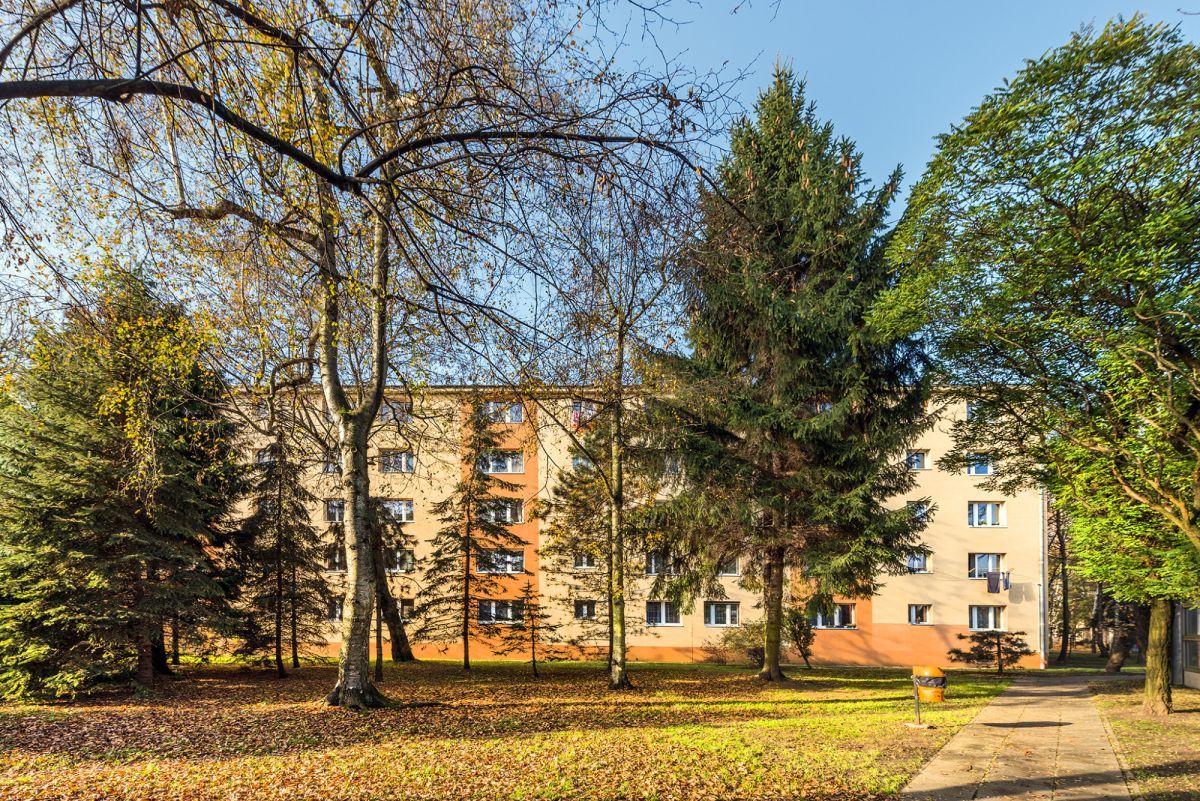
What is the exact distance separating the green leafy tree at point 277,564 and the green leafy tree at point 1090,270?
16.2 m

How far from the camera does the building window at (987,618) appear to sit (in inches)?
1196

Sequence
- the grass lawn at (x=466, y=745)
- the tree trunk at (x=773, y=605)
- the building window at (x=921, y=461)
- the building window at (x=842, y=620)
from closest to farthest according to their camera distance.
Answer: the grass lawn at (x=466, y=745), the tree trunk at (x=773, y=605), the building window at (x=842, y=620), the building window at (x=921, y=461)

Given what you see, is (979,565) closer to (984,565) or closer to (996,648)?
(984,565)

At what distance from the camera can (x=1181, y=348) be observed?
35.1ft

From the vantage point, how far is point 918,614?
30469 mm

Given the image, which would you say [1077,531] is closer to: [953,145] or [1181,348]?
[1181,348]

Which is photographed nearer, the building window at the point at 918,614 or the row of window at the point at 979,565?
the building window at the point at 918,614

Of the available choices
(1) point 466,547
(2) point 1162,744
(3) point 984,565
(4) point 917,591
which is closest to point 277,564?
(1) point 466,547

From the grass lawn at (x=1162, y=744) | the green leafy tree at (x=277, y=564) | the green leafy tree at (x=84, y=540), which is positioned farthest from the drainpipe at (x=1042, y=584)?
the green leafy tree at (x=84, y=540)

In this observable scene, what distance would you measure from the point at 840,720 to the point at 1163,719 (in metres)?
6.12

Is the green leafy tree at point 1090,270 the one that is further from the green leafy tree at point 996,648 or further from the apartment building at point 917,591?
the apartment building at point 917,591

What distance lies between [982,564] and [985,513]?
2240 millimetres

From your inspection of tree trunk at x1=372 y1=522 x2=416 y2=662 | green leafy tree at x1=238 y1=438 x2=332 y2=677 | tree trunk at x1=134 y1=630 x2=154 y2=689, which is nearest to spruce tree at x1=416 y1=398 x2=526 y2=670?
tree trunk at x1=372 y1=522 x2=416 y2=662

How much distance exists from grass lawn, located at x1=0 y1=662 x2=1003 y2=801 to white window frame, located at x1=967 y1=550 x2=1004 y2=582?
1671 centimetres
